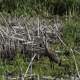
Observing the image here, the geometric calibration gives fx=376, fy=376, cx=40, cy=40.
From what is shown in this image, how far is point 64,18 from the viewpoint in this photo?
7625 mm

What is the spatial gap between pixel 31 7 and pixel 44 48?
3427mm

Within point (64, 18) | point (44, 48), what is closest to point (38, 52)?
point (44, 48)

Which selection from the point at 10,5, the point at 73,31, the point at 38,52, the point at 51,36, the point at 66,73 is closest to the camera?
the point at 66,73

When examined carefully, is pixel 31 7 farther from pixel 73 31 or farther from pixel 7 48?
pixel 7 48

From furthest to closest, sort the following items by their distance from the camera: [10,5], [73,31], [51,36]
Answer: [10,5], [73,31], [51,36]

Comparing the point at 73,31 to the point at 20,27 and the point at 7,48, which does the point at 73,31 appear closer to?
the point at 20,27

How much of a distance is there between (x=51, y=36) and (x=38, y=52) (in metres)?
0.82

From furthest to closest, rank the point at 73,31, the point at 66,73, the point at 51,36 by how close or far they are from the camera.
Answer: the point at 73,31, the point at 51,36, the point at 66,73

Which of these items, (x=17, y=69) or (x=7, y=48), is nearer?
(x=17, y=69)

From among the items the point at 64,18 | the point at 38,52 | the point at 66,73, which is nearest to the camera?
the point at 66,73

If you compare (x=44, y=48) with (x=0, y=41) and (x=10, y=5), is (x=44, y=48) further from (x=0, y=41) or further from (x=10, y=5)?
(x=10, y=5)

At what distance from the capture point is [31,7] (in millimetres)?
8148

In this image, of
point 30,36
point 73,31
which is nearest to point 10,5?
point 73,31

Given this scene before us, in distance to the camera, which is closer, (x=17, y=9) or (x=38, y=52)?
(x=38, y=52)
